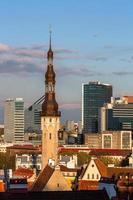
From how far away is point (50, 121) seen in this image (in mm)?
69812

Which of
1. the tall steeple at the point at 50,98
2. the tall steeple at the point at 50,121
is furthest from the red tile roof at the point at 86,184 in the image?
the tall steeple at the point at 50,98

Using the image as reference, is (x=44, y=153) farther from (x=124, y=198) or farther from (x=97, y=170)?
(x=124, y=198)

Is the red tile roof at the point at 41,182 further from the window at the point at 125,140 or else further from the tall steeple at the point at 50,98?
the window at the point at 125,140

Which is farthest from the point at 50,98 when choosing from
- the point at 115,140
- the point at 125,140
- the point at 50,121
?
the point at 125,140

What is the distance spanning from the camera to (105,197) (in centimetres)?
2912

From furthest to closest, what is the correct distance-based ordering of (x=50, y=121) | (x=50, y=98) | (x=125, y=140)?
(x=125, y=140) < (x=50, y=98) < (x=50, y=121)

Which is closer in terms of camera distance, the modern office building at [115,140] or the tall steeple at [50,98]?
the tall steeple at [50,98]

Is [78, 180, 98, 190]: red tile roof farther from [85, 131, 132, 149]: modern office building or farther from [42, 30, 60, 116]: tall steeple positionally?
[85, 131, 132, 149]: modern office building

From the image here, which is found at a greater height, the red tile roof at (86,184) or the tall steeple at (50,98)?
the tall steeple at (50,98)

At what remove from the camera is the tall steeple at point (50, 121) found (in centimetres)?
6962

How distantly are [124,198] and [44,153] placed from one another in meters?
38.4

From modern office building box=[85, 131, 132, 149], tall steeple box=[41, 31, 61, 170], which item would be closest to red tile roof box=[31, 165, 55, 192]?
tall steeple box=[41, 31, 61, 170]

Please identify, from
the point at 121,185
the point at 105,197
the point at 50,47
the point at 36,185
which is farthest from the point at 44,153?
the point at 105,197

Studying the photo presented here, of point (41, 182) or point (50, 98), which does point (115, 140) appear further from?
point (41, 182)
